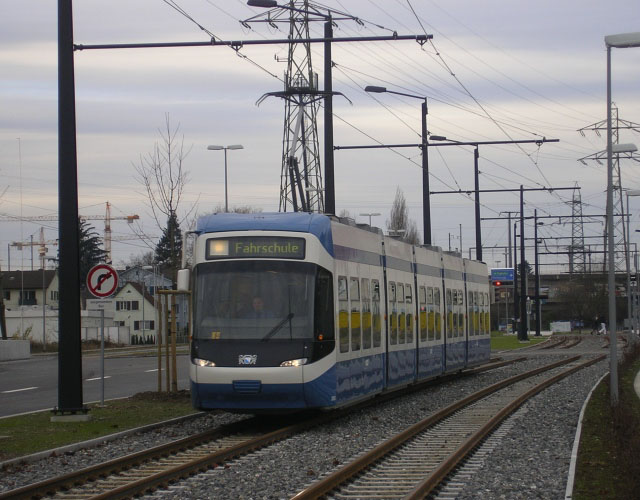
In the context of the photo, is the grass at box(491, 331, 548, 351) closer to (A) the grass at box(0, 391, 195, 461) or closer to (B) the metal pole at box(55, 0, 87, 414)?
(A) the grass at box(0, 391, 195, 461)

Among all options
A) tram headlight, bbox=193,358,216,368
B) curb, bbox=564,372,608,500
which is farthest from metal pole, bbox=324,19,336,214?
tram headlight, bbox=193,358,216,368

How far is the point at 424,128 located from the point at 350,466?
1040 inches

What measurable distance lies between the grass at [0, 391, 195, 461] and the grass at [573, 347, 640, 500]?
22.3 feet

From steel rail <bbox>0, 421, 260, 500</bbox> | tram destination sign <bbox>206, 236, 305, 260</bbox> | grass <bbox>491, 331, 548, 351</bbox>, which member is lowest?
grass <bbox>491, 331, 548, 351</bbox>

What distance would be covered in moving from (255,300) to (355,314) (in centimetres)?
261

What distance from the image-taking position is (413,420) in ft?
61.4

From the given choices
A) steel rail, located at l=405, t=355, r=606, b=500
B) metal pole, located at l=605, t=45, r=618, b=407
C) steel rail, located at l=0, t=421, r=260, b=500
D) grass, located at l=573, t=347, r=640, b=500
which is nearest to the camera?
grass, located at l=573, t=347, r=640, b=500

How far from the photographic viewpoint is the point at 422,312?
2475cm

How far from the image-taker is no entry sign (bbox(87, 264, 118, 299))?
19.9m

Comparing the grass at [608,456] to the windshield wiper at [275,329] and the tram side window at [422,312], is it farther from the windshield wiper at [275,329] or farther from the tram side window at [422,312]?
the tram side window at [422,312]

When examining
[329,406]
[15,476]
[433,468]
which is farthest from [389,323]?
[15,476]

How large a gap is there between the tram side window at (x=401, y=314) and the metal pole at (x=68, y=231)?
6795mm

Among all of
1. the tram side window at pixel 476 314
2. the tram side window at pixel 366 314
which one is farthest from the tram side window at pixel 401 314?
the tram side window at pixel 476 314

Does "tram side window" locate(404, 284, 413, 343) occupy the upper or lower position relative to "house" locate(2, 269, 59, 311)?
lower
